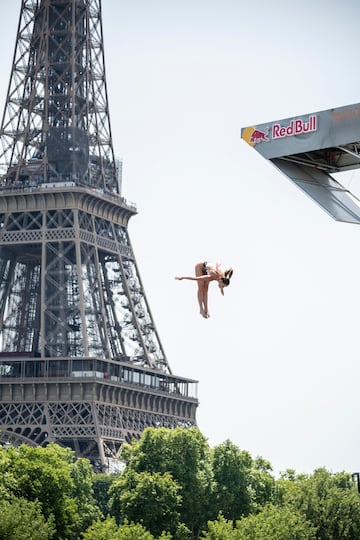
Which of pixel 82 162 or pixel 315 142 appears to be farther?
pixel 82 162

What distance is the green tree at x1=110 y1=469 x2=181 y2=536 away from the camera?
105062 millimetres

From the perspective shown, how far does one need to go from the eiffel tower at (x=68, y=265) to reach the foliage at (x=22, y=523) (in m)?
52.4

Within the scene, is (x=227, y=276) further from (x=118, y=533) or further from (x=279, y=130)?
(x=118, y=533)

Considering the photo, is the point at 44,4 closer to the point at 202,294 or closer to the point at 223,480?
the point at 223,480

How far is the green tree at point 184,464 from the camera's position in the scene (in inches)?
4373

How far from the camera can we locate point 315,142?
49.3m

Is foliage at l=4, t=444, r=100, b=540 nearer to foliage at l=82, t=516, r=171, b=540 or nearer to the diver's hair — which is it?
foliage at l=82, t=516, r=171, b=540

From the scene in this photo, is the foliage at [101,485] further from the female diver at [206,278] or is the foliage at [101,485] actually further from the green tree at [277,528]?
the female diver at [206,278]

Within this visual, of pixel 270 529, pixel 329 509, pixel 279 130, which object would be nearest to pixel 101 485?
pixel 329 509

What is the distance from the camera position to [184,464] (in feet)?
374

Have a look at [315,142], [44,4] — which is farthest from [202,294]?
[44,4]

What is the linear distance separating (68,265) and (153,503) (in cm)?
5014

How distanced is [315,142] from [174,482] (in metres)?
63.0

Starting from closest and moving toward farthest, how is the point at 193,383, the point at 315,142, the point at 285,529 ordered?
the point at 315,142 → the point at 285,529 → the point at 193,383
